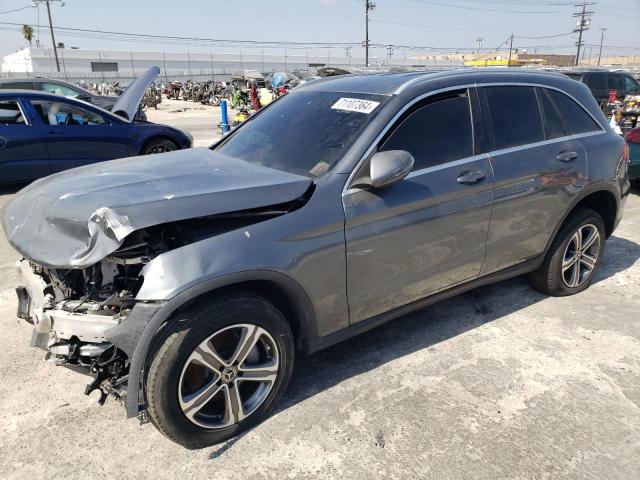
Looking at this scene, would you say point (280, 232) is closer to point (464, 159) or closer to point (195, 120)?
point (464, 159)

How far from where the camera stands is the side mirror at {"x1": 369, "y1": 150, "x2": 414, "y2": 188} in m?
2.67

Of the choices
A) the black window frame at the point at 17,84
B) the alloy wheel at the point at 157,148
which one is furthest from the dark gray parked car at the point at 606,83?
the black window frame at the point at 17,84

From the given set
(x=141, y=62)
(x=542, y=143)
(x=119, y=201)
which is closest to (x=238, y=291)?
(x=119, y=201)

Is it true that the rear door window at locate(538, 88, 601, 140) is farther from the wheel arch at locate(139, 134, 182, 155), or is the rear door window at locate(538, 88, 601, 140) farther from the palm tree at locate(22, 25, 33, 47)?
the palm tree at locate(22, 25, 33, 47)

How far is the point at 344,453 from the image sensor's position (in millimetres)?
2521

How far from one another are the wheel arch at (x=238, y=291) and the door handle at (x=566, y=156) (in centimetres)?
232

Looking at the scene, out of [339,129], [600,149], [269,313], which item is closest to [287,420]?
[269,313]

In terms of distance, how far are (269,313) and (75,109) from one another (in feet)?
22.4

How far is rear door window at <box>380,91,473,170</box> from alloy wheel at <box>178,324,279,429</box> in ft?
4.34

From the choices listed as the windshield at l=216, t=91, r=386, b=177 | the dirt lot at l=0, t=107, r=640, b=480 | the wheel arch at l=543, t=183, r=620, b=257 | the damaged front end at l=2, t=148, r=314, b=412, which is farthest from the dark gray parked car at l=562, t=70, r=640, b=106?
the damaged front end at l=2, t=148, r=314, b=412

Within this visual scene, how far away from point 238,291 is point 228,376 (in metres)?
0.44

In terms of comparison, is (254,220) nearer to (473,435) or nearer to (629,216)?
(473,435)

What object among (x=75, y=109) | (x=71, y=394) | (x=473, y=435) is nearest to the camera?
(x=473, y=435)

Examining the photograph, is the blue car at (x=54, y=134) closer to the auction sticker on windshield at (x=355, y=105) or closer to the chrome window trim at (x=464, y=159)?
the auction sticker on windshield at (x=355, y=105)
